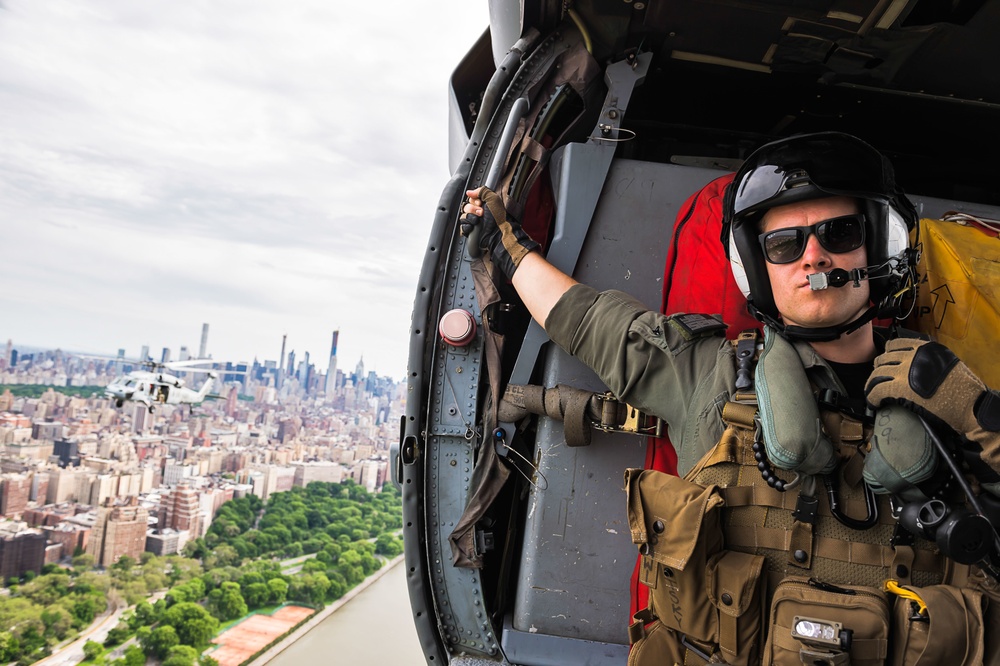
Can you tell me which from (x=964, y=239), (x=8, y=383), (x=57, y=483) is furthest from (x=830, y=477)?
(x=8, y=383)

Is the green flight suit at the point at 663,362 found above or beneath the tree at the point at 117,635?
above

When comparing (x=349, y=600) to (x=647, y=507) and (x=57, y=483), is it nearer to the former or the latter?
(x=57, y=483)

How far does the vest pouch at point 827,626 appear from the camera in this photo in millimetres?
1264

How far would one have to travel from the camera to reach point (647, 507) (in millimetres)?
1493

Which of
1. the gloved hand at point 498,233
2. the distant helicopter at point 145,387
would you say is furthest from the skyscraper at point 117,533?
the gloved hand at point 498,233

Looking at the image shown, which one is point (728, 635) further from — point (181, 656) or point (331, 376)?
point (331, 376)

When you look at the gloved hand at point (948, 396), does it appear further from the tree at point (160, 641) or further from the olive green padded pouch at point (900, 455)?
the tree at point (160, 641)

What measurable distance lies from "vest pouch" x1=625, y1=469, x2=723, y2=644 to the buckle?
45 cm

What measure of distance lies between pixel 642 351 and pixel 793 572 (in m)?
0.62

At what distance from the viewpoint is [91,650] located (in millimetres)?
14227

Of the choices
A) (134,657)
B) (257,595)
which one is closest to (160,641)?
(134,657)

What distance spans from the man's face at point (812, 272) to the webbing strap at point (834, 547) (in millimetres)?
504

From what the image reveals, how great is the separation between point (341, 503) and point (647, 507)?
817 inches

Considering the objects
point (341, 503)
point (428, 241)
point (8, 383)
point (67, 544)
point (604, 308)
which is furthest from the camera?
point (8, 383)
